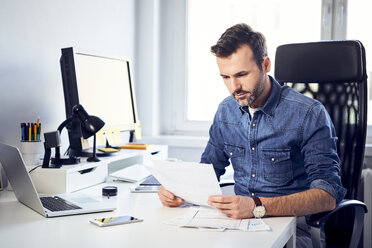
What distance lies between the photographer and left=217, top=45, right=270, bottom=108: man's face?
1425mm

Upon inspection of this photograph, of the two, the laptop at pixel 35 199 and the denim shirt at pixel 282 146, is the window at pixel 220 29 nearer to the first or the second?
the denim shirt at pixel 282 146

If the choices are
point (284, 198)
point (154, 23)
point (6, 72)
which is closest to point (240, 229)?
point (284, 198)

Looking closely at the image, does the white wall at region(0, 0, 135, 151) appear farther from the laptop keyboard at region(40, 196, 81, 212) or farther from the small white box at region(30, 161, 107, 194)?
the laptop keyboard at region(40, 196, 81, 212)

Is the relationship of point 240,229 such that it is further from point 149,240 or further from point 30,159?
point 30,159

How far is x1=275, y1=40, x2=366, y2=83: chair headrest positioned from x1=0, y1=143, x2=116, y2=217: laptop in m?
0.93

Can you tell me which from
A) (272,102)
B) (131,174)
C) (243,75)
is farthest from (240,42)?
(131,174)

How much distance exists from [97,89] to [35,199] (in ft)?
2.33

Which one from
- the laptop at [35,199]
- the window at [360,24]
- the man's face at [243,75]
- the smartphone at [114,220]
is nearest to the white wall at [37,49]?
the laptop at [35,199]

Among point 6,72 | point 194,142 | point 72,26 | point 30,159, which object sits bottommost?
point 194,142

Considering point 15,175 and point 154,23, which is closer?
point 15,175

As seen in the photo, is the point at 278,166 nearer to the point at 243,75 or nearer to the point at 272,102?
the point at 272,102

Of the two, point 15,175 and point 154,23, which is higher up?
point 154,23

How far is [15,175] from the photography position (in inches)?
50.8

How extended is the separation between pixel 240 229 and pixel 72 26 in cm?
131
